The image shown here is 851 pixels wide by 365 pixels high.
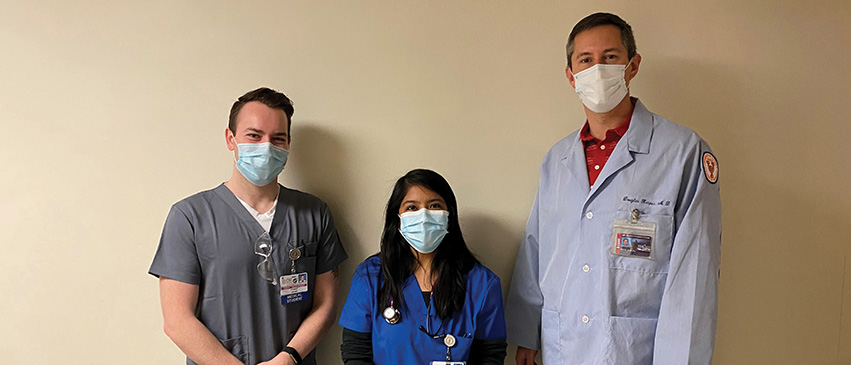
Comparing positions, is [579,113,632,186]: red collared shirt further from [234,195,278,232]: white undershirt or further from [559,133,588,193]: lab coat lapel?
[234,195,278,232]: white undershirt

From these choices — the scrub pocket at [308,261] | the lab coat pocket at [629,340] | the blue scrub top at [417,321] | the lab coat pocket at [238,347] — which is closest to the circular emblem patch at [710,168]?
the lab coat pocket at [629,340]

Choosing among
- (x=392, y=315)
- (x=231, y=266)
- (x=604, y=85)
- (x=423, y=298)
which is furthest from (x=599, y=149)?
(x=231, y=266)

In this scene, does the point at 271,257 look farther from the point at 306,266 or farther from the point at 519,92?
the point at 519,92

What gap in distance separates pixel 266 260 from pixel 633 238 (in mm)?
1242

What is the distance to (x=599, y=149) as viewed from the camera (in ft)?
5.90

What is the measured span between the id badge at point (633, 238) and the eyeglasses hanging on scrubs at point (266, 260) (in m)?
1.16

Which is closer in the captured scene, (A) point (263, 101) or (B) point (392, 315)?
(B) point (392, 315)

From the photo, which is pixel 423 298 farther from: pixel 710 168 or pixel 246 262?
pixel 710 168

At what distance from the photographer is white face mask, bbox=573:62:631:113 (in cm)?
165

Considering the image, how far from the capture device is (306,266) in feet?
6.33

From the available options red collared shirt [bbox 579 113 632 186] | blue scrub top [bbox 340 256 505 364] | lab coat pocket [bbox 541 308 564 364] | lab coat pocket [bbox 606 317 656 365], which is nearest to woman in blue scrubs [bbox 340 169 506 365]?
blue scrub top [bbox 340 256 505 364]

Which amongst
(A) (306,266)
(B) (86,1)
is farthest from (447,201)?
(B) (86,1)

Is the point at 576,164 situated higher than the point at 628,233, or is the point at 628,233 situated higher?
the point at 576,164

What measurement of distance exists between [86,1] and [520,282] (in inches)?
78.5
